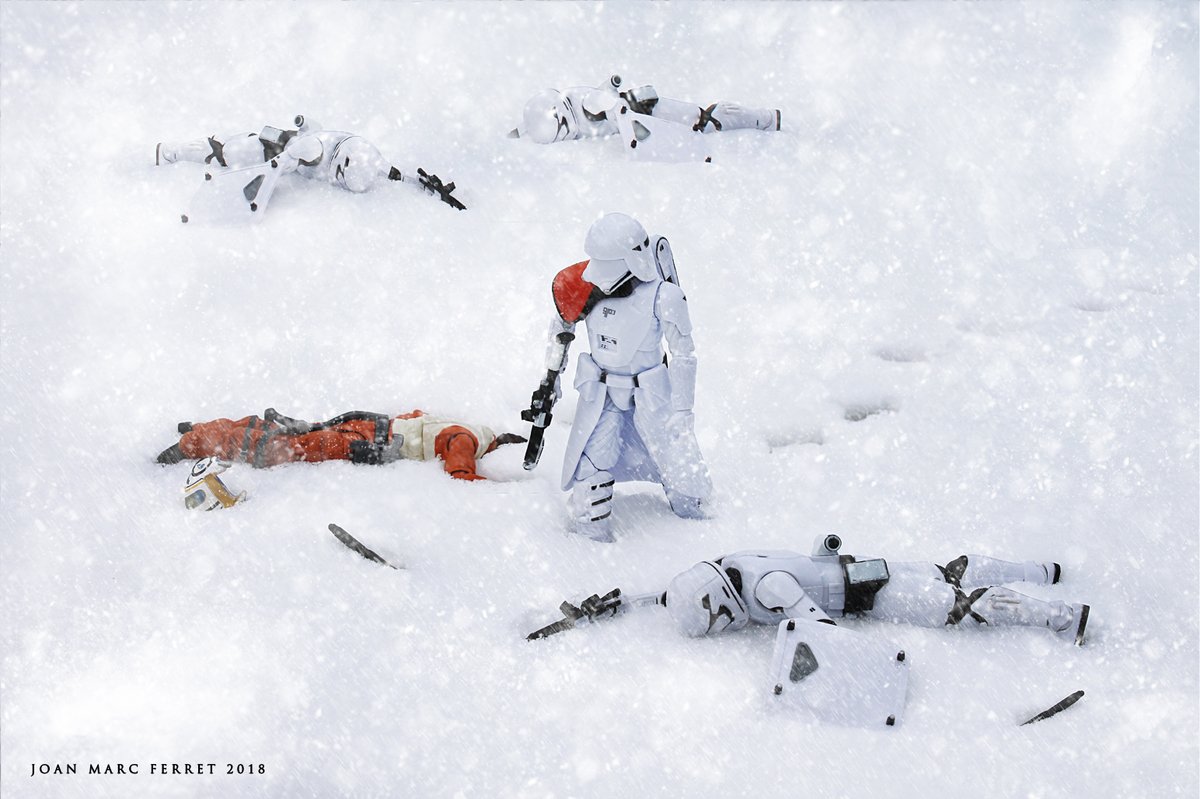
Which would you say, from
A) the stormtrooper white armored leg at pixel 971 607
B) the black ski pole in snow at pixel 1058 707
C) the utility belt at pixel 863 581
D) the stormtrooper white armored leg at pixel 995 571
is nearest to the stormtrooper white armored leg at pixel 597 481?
the utility belt at pixel 863 581

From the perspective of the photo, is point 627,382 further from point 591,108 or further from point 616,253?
point 591,108

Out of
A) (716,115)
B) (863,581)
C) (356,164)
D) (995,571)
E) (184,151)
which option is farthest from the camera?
(716,115)

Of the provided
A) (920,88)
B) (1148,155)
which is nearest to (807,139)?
(920,88)

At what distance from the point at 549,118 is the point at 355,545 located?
4.74m

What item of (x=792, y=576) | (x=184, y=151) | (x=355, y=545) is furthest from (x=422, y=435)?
(x=184, y=151)

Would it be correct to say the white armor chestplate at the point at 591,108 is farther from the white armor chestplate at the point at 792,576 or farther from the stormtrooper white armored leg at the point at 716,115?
the white armor chestplate at the point at 792,576

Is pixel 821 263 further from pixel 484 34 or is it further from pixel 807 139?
pixel 484 34

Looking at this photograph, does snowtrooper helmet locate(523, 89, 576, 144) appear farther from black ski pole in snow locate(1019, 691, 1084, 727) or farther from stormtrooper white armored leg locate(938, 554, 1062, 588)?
black ski pole in snow locate(1019, 691, 1084, 727)

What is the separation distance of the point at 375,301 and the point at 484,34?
15.6 ft

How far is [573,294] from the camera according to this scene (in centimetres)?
418

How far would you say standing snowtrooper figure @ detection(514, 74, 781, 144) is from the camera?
7.79m

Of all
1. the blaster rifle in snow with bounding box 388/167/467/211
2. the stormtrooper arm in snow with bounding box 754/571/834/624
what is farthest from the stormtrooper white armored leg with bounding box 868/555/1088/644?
the blaster rifle in snow with bounding box 388/167/467/211

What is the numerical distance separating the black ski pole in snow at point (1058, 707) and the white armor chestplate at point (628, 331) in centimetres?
194

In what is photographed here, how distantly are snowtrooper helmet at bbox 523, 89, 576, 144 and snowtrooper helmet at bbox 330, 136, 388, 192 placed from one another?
1283mm
